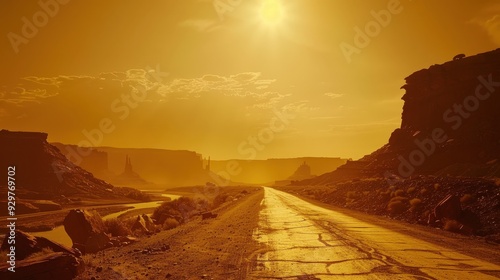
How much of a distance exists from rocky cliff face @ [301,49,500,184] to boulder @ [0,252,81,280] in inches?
2239

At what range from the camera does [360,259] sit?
9547 mm

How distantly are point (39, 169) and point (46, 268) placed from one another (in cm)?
8003

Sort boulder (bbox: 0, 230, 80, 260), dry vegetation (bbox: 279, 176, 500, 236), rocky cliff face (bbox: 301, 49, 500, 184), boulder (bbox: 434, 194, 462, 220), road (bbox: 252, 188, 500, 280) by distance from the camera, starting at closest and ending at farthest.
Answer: road (bbox: 252, 188, 500, 280)
boulder (bbox: 0, 230, 80, 260)
dry vegetation (bbox: 279, 176, 500, 236)
boulder (bbox: 434, 194, 462, 220)
rocky cliff face (bbox: 301, 49, 500, 184)

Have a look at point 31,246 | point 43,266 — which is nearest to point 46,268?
point 43,266

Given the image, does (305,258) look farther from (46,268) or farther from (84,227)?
(84,227)

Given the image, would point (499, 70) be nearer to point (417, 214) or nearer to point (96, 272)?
point (417, 214)

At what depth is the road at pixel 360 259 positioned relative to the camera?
801cm

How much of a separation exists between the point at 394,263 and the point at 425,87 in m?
85.8

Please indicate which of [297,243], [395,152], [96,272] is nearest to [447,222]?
[297,243]

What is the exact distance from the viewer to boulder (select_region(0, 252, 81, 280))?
23.7 feet

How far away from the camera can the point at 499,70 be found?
236ft

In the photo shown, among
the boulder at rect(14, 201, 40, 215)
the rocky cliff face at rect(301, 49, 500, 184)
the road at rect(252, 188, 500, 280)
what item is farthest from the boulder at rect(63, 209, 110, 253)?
the rocky cliff face at rect(301, 49, 500, 184)

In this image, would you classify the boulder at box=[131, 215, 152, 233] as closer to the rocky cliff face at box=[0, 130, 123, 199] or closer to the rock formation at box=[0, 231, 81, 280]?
the rock formation at box=[0, 231, 81, 280]

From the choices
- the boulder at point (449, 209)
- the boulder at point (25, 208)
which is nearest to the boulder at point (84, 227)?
the boulder at point (449, 209)
